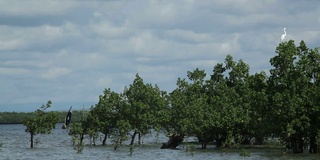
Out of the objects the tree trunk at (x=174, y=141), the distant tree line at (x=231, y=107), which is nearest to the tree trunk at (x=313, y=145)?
the distant tree line at (x=231, y=107)

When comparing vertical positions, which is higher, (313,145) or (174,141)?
(174,141)

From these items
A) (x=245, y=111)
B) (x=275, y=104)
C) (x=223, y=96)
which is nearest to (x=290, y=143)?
(x=275, y=104)

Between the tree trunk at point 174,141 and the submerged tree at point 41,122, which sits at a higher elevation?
the submerged tree at point 41,122

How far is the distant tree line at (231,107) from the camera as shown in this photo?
71300 mm

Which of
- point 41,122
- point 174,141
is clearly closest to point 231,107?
point 174,141

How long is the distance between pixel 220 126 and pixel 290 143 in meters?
11.7

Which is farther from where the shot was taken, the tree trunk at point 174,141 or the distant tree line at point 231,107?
the tree trunk at point 174,141

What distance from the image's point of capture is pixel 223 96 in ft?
308

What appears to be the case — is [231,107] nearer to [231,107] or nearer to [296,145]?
[231,107]

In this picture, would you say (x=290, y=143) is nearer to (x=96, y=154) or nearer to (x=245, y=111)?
(x=245, y=111)

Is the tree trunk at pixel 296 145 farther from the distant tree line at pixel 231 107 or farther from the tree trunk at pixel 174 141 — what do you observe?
the tree trunk at pixel 174 141

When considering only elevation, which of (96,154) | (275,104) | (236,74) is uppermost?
(236,74)

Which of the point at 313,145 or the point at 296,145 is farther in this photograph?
the point at 296,145

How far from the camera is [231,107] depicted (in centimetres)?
8775
